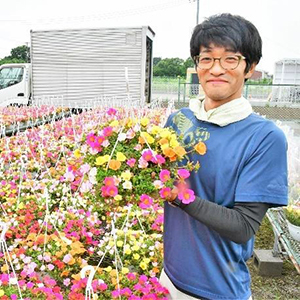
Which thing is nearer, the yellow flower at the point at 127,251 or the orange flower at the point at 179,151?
the orange flower at the point at 179,151

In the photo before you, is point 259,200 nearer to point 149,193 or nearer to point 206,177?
point 206,177

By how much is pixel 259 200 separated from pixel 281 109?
1356cm

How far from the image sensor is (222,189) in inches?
40.2

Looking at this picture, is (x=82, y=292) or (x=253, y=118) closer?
(x=253, y=118)

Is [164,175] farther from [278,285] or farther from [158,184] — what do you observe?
[278,285]

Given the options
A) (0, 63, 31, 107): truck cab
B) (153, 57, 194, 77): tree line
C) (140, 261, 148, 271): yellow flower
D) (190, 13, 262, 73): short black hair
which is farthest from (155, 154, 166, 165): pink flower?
(153, 57, 194, 77): tree line

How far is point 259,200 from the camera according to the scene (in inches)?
37.5

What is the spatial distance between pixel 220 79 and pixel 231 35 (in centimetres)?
13

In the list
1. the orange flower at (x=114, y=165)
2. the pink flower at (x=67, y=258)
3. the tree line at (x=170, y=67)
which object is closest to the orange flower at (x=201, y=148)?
the orange flower at (x=114, y=165)

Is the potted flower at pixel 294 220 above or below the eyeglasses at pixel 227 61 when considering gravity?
below

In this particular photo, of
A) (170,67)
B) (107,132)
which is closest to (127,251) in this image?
(107,132)

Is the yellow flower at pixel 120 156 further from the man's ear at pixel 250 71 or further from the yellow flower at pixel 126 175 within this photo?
the man's ear at pixel 250 71

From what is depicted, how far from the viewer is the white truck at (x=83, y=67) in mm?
9453

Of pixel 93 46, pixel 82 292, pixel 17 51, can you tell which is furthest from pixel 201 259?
pixel 17 51
